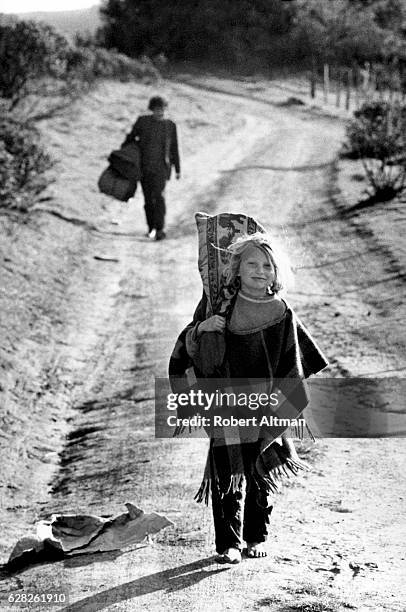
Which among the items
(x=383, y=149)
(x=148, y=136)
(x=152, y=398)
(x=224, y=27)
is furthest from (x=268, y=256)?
(x=224, y=27)

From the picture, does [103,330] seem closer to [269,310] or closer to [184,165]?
[269,310]

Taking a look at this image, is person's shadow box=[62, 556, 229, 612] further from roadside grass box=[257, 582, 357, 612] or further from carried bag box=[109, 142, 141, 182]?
carried bag box=[109, 142, 141, 182]

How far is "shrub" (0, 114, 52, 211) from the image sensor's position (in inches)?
592

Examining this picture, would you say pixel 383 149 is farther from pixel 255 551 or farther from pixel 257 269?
pixel 257 269

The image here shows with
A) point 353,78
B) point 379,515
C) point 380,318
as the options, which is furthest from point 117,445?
point 353,78

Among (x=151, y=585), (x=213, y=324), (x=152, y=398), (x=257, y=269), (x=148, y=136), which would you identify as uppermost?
(x=257, y=269)

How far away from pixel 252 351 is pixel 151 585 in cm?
115

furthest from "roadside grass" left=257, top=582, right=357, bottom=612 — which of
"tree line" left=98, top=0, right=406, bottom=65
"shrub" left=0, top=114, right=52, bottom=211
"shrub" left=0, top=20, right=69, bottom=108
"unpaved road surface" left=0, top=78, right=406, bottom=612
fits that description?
"tree line" left=98, top=0, right=406, bottom=65

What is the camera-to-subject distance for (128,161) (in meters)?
14.6

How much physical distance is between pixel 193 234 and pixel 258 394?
1092 centimetres

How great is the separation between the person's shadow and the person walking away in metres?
9.97

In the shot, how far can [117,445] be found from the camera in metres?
7.79

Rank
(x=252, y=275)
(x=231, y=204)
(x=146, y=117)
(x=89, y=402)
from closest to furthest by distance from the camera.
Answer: (x=252, y=275), (x=89, y=402), (x=146, y=117), (x=231, y=204)

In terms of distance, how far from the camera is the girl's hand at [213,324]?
4.88 meters
